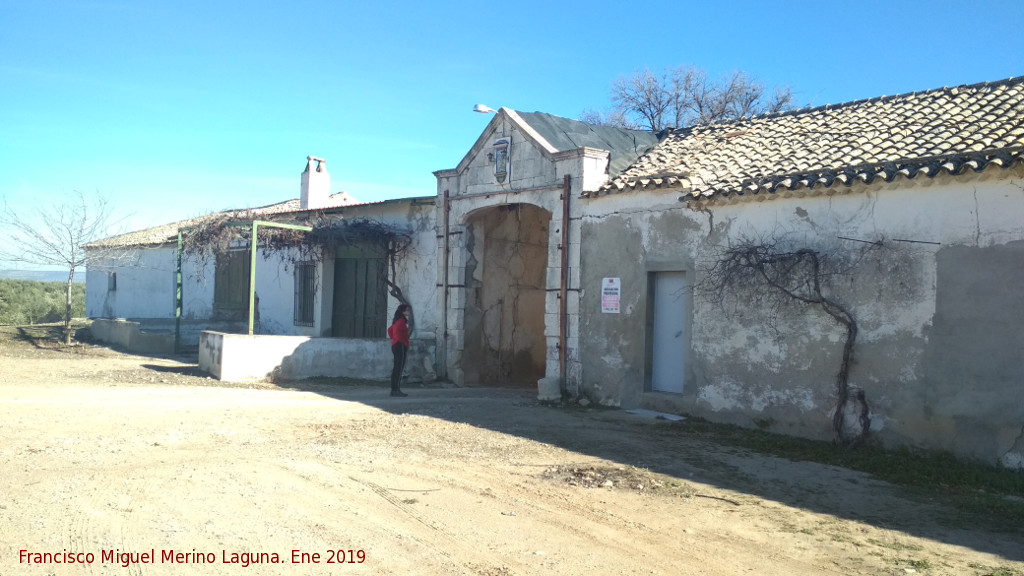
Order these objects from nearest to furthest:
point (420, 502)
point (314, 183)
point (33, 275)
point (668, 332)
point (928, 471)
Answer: point (420, 502) → point (928, 471) → point (668, 332) → point (314, 183) → point (33, 275)

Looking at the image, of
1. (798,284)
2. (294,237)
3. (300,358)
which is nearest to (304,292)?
(294,237)

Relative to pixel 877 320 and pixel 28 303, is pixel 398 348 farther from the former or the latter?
pixel 28 303

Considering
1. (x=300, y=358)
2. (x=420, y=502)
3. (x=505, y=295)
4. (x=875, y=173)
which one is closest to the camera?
(x=420, y=502)

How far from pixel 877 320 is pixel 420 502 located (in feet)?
18.5

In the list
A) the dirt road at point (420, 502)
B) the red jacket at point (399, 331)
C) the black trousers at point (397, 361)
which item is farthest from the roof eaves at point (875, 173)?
the black trousers at point (397, 361)

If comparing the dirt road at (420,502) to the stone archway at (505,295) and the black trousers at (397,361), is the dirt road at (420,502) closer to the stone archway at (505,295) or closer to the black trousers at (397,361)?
the black trousers at (397,361)

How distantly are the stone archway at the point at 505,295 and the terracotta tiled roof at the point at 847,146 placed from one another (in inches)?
129

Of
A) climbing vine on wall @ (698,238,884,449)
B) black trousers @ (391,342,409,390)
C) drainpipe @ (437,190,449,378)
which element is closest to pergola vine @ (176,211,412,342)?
drainpipe @ (437,190,449,378)

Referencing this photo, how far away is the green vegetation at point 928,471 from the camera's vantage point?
20.4 feet

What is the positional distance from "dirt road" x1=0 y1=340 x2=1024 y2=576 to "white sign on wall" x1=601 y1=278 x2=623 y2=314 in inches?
83.6

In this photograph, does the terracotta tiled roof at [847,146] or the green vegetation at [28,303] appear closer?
the terracotta tiled roof at [847,146]

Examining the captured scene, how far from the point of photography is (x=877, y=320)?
340 inches

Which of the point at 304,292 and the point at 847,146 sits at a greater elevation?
the point at 847,146

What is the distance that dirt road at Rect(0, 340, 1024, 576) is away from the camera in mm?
4652
